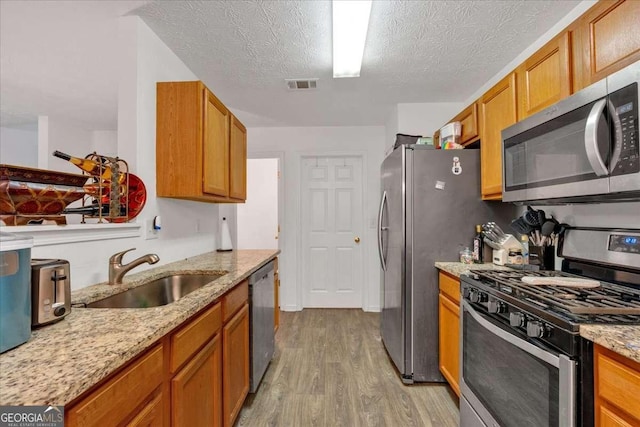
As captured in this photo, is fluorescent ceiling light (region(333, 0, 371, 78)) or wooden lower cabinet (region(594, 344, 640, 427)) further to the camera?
fluorescent ceiling light (region(333, 0, 371, 78))

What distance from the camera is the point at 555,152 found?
1.35 meters

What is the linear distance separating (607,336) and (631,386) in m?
0.12

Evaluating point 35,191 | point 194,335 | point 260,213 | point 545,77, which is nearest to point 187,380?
point 194,335

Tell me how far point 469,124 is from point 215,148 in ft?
6.35

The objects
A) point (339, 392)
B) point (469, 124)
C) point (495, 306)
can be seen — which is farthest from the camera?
point (469, 124)

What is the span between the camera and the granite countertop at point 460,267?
1.82 meters

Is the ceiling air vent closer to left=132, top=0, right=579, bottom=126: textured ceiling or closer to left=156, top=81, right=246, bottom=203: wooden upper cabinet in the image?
left=132, top=0, right=579, bottom=126: textured ceiling

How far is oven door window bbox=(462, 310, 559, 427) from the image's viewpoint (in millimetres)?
1023

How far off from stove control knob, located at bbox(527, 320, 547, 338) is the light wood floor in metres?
1.07

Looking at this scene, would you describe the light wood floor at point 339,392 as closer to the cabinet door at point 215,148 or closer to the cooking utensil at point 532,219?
the cooking utensil at point 532,219

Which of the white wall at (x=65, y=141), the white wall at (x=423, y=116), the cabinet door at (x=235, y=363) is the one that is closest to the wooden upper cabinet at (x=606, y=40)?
the white wall at (x=423, y=116)

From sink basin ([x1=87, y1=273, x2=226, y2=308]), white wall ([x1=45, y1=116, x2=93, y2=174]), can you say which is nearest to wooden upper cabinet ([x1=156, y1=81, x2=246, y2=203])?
sink basin ([x1=87, y1=273, x2=226, y2=308])

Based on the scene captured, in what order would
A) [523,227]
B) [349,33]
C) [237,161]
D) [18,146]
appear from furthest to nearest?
[18,146], [237,161], [349,33], [523,227]

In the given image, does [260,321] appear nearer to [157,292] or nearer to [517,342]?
[157,292]
